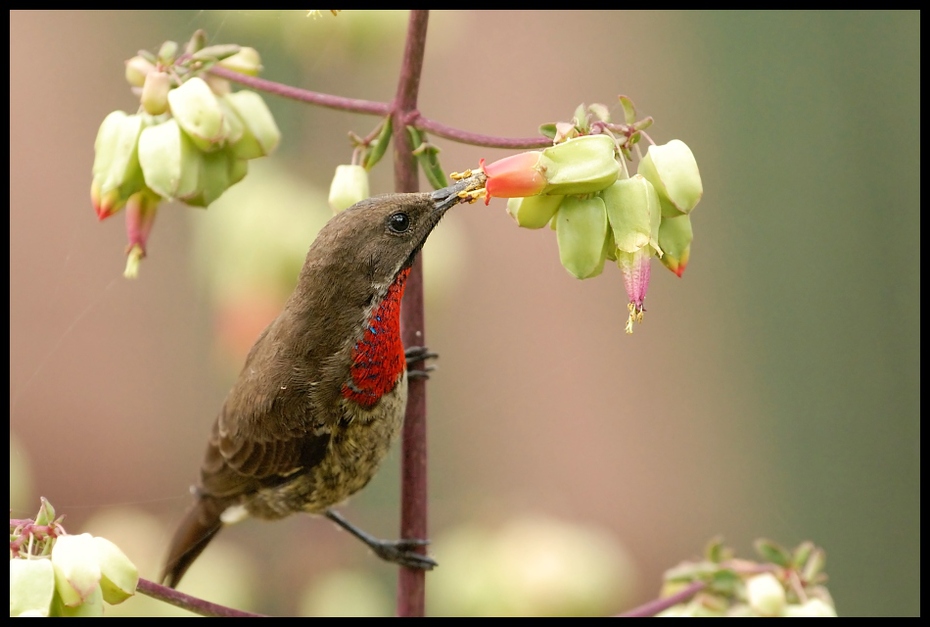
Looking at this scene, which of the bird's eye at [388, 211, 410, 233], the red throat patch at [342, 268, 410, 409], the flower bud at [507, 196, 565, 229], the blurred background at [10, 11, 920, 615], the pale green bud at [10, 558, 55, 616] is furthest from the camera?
the blurred background at [10, 11, 920, 615]

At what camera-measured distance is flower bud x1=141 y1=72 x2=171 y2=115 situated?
4.12ft

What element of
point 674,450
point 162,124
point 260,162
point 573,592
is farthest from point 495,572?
point 674,450

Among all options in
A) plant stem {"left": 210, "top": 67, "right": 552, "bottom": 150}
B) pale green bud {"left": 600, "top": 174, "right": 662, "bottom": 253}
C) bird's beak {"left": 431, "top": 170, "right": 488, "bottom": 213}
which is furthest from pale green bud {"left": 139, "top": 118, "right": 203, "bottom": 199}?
pale green bud {"left": 600, "top": 174, "right": 662, "bottom": 253}

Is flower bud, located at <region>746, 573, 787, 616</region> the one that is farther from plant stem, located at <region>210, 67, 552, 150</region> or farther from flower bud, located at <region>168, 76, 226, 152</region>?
flower bud, located at <region>168, 76, 226, 152</region>

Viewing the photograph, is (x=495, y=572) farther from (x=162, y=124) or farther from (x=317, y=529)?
(x=162, y=124)

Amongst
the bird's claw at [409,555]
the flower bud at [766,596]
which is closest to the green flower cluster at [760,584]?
the flower bud at [766,596]

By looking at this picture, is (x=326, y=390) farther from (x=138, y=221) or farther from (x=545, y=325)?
(x=545, y=325)

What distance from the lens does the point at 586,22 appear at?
3.84m

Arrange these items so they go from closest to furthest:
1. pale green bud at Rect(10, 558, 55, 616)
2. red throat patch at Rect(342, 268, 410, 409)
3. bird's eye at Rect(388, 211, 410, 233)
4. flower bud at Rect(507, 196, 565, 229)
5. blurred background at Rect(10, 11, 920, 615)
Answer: pale green bud at Rect(10, 558, 55, 616), flower bud at Rect(507, 196, 565, 229), bird's eye at Rect(388, 211, 410, 233), red throat patch at Rect(342, 268, 410, 409), blurred background at Rect(10, 11, 920, 615)

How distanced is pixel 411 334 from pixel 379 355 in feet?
0.23

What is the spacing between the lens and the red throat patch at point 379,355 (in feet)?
4.78

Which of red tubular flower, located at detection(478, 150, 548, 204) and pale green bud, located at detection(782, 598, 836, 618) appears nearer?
red tubular flower, located at detection(478, 150, 548, 204)

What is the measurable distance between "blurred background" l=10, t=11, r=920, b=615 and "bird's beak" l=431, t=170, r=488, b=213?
1.26 feet

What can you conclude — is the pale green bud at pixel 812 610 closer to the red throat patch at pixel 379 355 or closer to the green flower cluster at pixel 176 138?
the red throat patch at pixel 379 355
